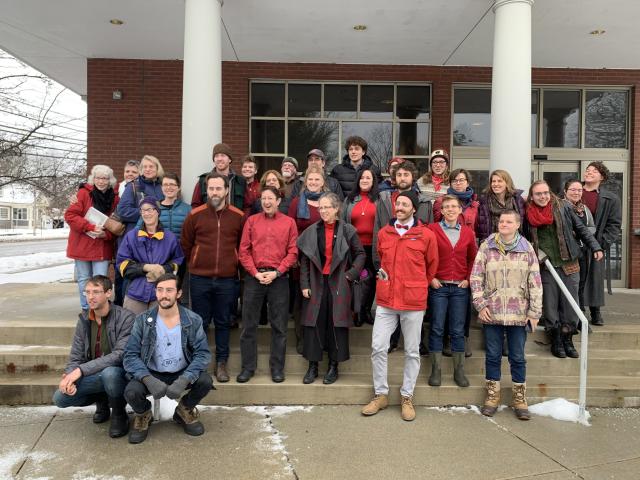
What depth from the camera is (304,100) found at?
9.37 m

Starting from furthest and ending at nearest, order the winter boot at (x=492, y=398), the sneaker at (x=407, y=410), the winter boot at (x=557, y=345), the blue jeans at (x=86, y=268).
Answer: the blue jeans at (x=86, y=268), the winter boot at (x=557, y=345), the winter boot at (x=492, y=398), the sneaker at (x=407, y=410)

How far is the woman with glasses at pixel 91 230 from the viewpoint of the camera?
17.2 ft

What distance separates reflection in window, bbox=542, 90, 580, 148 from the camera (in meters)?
9.52

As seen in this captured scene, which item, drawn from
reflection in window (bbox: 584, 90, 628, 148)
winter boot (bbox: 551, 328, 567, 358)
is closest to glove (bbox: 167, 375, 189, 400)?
winter boot (bbox: 551, 328, 567, 358)

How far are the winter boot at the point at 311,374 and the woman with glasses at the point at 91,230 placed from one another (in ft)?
8.07

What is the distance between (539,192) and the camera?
499 centimetres

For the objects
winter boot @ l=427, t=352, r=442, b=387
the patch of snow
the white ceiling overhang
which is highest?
the white ceiling overhang

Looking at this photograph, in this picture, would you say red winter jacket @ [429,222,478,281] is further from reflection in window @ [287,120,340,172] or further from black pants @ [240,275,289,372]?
reflection in window @ [287,120,340,172]

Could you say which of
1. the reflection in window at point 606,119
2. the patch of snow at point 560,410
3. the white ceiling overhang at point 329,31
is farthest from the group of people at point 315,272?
the reflection in window at point 606,119

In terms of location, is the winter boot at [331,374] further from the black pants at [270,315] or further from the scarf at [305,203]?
the scarf at [305,203]

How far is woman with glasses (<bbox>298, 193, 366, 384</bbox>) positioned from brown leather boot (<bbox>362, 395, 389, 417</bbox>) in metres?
0.49

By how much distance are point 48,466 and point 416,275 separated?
10.3 feet

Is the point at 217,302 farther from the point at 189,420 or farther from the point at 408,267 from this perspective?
the point at 408,267

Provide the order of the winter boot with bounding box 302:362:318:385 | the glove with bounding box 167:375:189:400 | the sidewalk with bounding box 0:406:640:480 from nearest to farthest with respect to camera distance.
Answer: the sidewalk with bounding box 0:406:640:480, the glove with bounding box 167:375:189:400, the winter boot with bounding box 302:362:318:385
